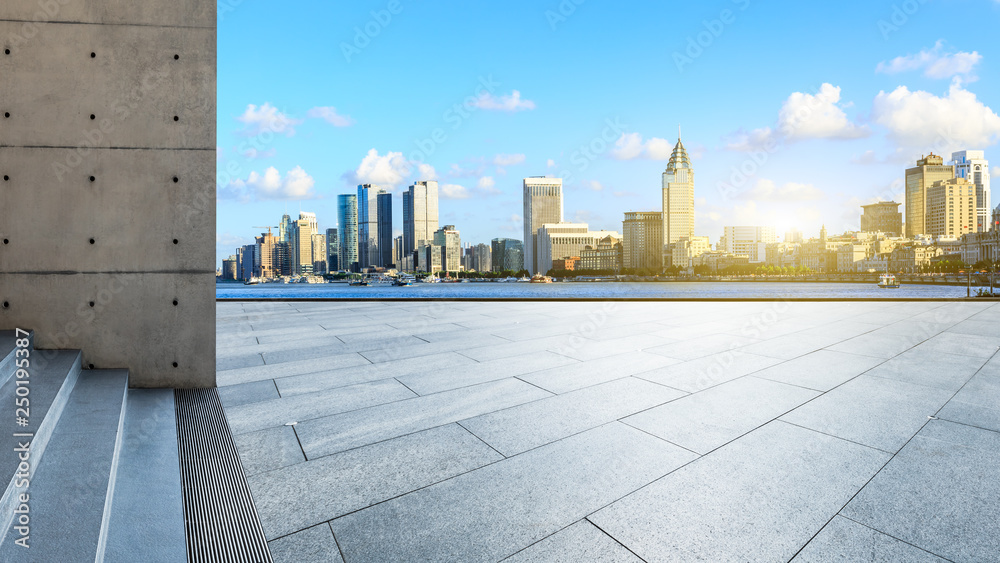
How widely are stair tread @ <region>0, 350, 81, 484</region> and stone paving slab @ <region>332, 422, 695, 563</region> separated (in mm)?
→ 1679

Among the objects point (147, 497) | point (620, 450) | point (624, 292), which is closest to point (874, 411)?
point (620, 450)

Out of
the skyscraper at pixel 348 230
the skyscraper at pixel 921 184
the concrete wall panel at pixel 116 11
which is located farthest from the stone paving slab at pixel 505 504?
the skyscraper at pixel 921 184

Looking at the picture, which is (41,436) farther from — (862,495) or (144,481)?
(862,495)

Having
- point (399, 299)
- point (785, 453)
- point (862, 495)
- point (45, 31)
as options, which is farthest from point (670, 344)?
point (399, 299)

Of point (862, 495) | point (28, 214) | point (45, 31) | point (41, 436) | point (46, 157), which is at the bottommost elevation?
point (862, 495)

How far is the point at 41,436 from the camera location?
2750 millimetres

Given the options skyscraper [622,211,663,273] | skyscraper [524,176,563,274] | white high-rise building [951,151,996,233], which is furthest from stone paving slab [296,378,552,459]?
white high-rise building [951,151,996,233]

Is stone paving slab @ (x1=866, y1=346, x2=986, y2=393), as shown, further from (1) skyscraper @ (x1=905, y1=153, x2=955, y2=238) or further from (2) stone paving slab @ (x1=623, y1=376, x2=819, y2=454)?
(1) skyscraper @ (x1=905, y1=153, x2=955, y2=238)

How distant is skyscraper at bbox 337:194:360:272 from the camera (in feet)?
405

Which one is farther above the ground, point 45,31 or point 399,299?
point 45,31

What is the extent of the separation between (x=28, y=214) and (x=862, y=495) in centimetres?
745

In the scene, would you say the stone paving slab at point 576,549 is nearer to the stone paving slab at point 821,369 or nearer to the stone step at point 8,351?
the stone paving slab at point 821,369

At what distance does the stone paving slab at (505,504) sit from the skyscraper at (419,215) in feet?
410

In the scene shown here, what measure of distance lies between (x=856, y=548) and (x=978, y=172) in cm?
21252
